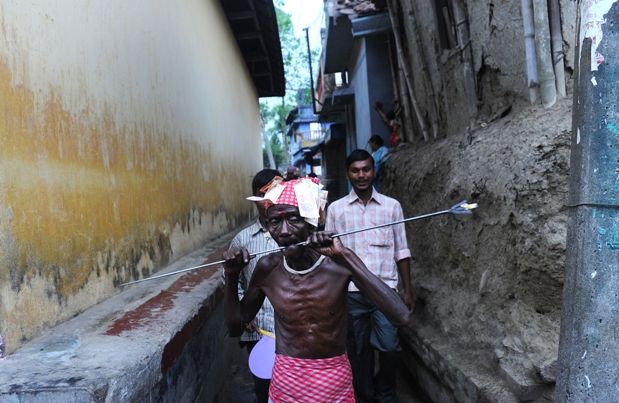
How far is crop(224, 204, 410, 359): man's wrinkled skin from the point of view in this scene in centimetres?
200

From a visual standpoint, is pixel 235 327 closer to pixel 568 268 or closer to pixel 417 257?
pixel 568 268

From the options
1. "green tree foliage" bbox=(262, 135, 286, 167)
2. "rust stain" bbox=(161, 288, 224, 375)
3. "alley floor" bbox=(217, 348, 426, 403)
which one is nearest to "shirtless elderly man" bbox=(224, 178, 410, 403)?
"rust stain" bbox=(161, 288, 224, 375)

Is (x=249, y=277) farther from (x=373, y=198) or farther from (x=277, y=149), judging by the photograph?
(x=277, y=149)

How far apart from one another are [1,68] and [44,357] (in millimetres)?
1127

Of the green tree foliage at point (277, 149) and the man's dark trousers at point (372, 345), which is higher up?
the green tree foliage at point (277, 149)

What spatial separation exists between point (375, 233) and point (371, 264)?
22 cm

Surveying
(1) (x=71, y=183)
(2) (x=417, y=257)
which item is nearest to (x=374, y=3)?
(2) (x=417, y=257)

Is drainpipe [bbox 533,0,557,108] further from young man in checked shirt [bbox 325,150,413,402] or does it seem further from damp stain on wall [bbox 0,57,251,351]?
damp stain on wall [bbox 0,57,251,351]

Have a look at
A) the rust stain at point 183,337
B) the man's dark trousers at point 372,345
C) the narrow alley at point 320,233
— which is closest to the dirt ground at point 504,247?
the narrow alley at point 320,233

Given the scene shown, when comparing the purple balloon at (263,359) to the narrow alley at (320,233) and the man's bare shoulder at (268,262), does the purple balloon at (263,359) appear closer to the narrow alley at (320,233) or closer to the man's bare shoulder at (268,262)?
the narrow alley at (320,233)

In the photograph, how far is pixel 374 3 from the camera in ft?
25.9

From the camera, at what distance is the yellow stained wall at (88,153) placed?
1960mm

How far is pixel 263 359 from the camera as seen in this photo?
105 inches

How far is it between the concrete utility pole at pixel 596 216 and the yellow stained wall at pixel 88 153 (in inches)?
78.3
